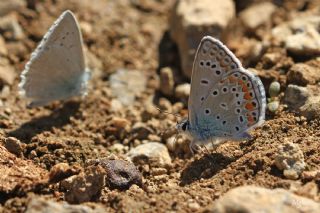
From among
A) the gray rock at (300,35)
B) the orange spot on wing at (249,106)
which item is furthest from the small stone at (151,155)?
the gray rock at (300,35)

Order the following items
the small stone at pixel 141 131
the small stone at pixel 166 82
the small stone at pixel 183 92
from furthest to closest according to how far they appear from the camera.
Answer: the small stone at pixel 166 82, the small stone at pixel 183 92, the small stone at pixel 141 131

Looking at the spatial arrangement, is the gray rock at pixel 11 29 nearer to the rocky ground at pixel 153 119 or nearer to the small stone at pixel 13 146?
the rocky ground at pixel 153 119

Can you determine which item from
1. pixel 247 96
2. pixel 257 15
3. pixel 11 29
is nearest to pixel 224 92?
pixel 247 96

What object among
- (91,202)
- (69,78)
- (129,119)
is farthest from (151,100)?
(91,202)

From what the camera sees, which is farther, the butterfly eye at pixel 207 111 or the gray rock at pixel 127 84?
the gray rock at pixel 127 84

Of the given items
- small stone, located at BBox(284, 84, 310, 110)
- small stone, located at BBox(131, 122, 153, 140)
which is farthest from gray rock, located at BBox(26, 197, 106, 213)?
small stone, located at BBox(284, 84, 310, 110)

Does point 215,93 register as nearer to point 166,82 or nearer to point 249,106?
point 249,106
